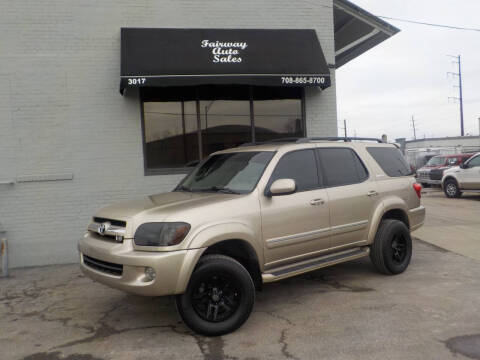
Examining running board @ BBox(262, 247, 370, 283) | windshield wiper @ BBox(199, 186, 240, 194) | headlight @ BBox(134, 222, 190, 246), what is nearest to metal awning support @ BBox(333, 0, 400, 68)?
running board @ BBox(262, 247, 370, 283)

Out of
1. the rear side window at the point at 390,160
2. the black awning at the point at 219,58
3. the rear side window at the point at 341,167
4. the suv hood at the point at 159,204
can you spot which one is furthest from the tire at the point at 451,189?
the suv hood at the point at 159,204

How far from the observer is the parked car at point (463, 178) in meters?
15.6

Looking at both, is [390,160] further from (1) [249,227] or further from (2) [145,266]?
(2) [145,266]

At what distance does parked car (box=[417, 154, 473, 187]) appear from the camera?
788 inches

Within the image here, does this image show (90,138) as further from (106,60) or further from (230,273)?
(230,273)

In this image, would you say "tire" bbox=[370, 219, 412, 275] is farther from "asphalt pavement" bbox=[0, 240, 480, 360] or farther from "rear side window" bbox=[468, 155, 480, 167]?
"rear side window" bbox=[468, 155, 480, 167]

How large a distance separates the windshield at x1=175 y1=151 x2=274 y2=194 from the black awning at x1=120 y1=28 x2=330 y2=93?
2.24 metres

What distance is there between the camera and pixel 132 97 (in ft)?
25.6

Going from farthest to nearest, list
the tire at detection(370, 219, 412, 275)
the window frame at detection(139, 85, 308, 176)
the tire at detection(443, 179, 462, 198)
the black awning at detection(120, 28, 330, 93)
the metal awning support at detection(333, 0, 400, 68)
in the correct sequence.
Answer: the tire at detection(443, 179, 462, 198) < the metal awning support at detection(333, 0, 400, 68) < the window frame at detection(139, 85, 308, 176) < the black awning at detection(120, 28, 330, 93) < the tire at detection(370, 219, 412, 275)

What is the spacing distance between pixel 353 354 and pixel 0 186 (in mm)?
6535

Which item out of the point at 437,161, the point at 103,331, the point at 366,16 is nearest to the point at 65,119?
the point at 103,331

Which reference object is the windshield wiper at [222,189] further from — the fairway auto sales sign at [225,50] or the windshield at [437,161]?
the windshield at [437,161]

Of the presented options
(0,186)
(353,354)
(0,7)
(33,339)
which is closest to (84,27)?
(0,7)

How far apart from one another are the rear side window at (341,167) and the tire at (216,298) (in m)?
1.85
